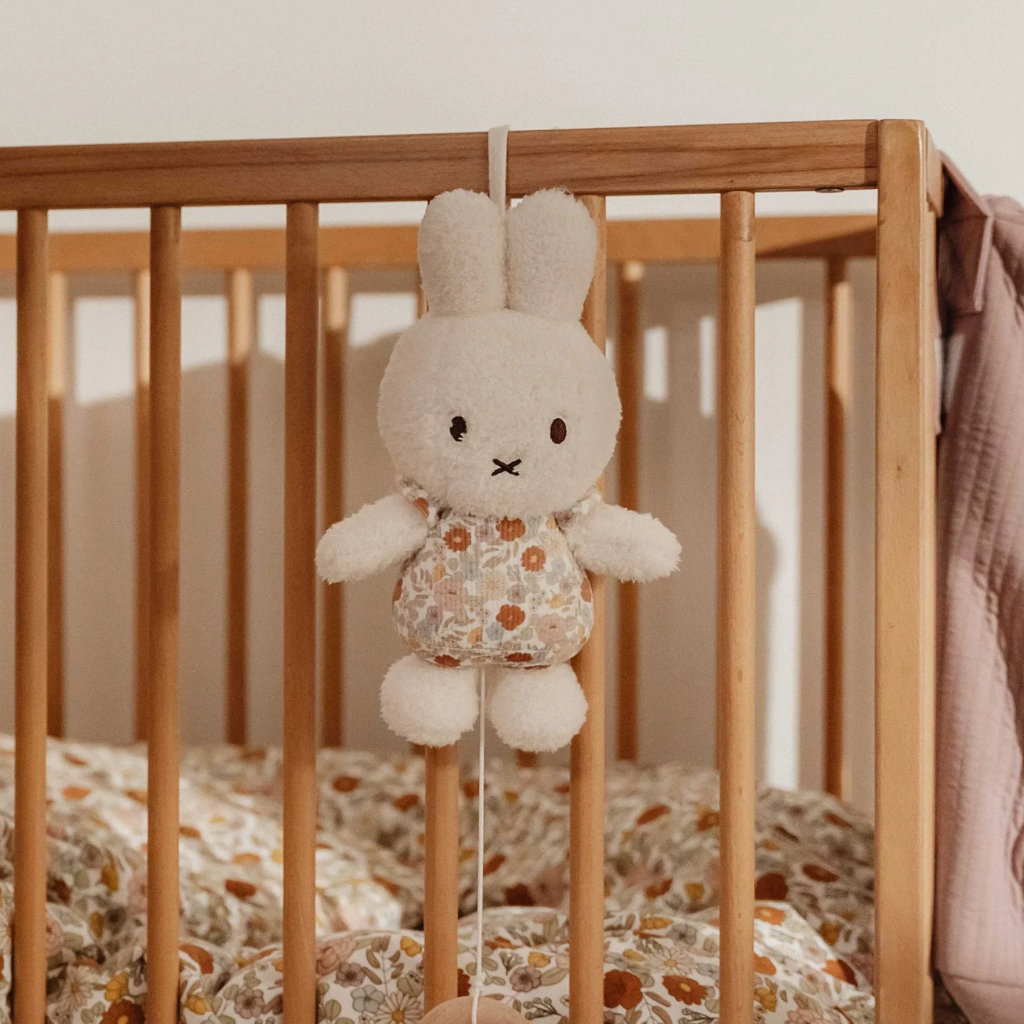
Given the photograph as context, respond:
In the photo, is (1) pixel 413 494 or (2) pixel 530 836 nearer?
(1) pixel 413 494

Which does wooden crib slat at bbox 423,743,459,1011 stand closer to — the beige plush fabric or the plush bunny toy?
the plush bunny toy

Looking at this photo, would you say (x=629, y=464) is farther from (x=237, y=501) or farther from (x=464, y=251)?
(x=464, y=251)

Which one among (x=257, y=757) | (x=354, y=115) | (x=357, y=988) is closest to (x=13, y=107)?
(x=354, y=115)

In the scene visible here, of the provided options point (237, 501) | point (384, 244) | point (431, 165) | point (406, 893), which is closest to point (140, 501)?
point (237, 501)

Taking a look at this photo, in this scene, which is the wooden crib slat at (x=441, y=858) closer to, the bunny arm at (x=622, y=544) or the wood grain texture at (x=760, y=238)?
the bunny arm at (x=622, y=544)

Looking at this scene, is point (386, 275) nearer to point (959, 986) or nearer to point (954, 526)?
point (954, 526)

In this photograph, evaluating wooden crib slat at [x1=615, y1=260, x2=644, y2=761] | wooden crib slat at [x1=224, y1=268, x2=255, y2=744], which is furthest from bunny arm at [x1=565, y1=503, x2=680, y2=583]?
wooden crib slat at [x1=224, y1=268, x2=255, y2=744]

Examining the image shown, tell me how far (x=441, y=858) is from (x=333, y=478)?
0.79 meters

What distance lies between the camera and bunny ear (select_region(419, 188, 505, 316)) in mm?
679

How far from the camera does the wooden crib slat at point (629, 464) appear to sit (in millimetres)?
1389

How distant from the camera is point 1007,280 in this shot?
35.0 inches

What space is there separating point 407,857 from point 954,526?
779 mm

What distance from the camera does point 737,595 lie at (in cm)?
73

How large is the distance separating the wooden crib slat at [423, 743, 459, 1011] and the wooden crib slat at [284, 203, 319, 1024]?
0.30ft
